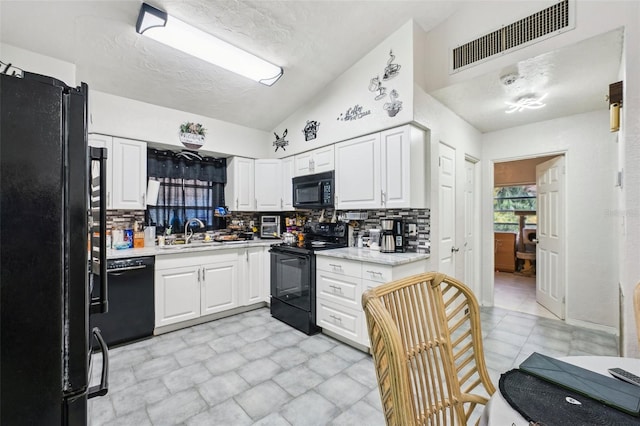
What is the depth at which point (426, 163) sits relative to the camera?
9.26ft

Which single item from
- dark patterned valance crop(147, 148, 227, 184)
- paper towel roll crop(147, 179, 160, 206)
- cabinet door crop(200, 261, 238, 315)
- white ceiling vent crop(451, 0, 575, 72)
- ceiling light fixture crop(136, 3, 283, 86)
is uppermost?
ceiling light fixture crop(136, 3, 283, 86)

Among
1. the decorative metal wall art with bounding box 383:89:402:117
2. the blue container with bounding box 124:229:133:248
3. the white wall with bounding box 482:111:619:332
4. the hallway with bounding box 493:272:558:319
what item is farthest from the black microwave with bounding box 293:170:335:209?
the hallway with bounding box 493:272:558:319

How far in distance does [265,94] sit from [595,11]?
2.99 m

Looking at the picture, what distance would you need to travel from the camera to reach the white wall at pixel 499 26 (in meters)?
1.85

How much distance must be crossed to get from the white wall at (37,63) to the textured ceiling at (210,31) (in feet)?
0.17

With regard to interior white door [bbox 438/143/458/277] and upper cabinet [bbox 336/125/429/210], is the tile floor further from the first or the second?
upper cabinet [bbox 336/125/429/210]

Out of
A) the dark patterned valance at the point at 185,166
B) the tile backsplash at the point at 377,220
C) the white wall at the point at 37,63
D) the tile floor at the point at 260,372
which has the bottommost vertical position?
the tile floor at the point at 260,372

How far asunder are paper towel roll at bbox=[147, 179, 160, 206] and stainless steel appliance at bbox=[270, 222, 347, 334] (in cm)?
155

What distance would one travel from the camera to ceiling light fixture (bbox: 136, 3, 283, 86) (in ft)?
7.15

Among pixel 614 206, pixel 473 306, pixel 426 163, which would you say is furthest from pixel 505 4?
pixel 473 306

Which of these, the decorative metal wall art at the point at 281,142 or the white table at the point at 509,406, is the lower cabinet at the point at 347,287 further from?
the decorative metal wall art at the point at 281,142

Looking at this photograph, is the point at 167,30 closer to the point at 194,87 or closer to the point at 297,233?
the point at 194,87

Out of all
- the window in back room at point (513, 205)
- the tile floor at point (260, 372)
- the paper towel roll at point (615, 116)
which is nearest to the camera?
the tile floor at point (260, 372)

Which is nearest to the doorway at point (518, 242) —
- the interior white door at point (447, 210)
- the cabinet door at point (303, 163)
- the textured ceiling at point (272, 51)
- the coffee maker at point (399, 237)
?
the interior white door at point (447, 210)
